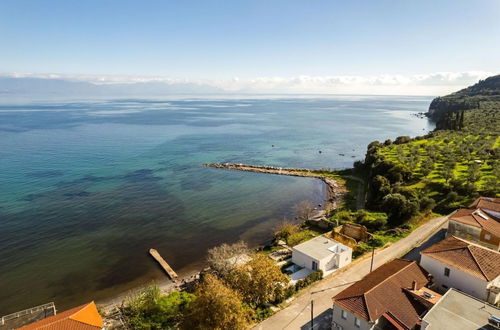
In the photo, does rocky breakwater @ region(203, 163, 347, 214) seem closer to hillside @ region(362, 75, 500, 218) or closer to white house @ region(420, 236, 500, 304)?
hillside @ region(362, 75, 500, 218)

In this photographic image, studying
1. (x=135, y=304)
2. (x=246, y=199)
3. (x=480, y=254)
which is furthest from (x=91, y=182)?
(x=480, y=254)

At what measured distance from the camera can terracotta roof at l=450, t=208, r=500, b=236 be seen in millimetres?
31891

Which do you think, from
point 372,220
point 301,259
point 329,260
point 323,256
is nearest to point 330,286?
point 329,260

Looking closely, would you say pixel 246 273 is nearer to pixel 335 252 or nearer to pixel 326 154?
pixel 335 252

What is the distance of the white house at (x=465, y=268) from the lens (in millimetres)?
23922

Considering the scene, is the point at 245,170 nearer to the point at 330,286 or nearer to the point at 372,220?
the point at 372,220

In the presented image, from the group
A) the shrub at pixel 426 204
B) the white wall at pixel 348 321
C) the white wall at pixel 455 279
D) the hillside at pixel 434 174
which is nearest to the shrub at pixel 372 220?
the hillside at pixel 434 174

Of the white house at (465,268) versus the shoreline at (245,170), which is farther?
the shoreline at (245,170)

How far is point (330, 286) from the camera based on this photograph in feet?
93.9

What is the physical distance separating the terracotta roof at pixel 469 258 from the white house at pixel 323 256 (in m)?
7.77

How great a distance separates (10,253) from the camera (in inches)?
1577

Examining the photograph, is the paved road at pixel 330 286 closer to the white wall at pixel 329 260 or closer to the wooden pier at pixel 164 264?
the white wall at pixel 329 260

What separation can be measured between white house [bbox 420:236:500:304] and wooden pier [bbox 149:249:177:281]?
27093 mm

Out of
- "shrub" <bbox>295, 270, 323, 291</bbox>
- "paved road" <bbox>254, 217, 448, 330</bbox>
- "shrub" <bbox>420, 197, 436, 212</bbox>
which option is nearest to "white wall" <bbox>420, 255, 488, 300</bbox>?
"paved road" <bbox>254, 217, 448, 330</bbox>
